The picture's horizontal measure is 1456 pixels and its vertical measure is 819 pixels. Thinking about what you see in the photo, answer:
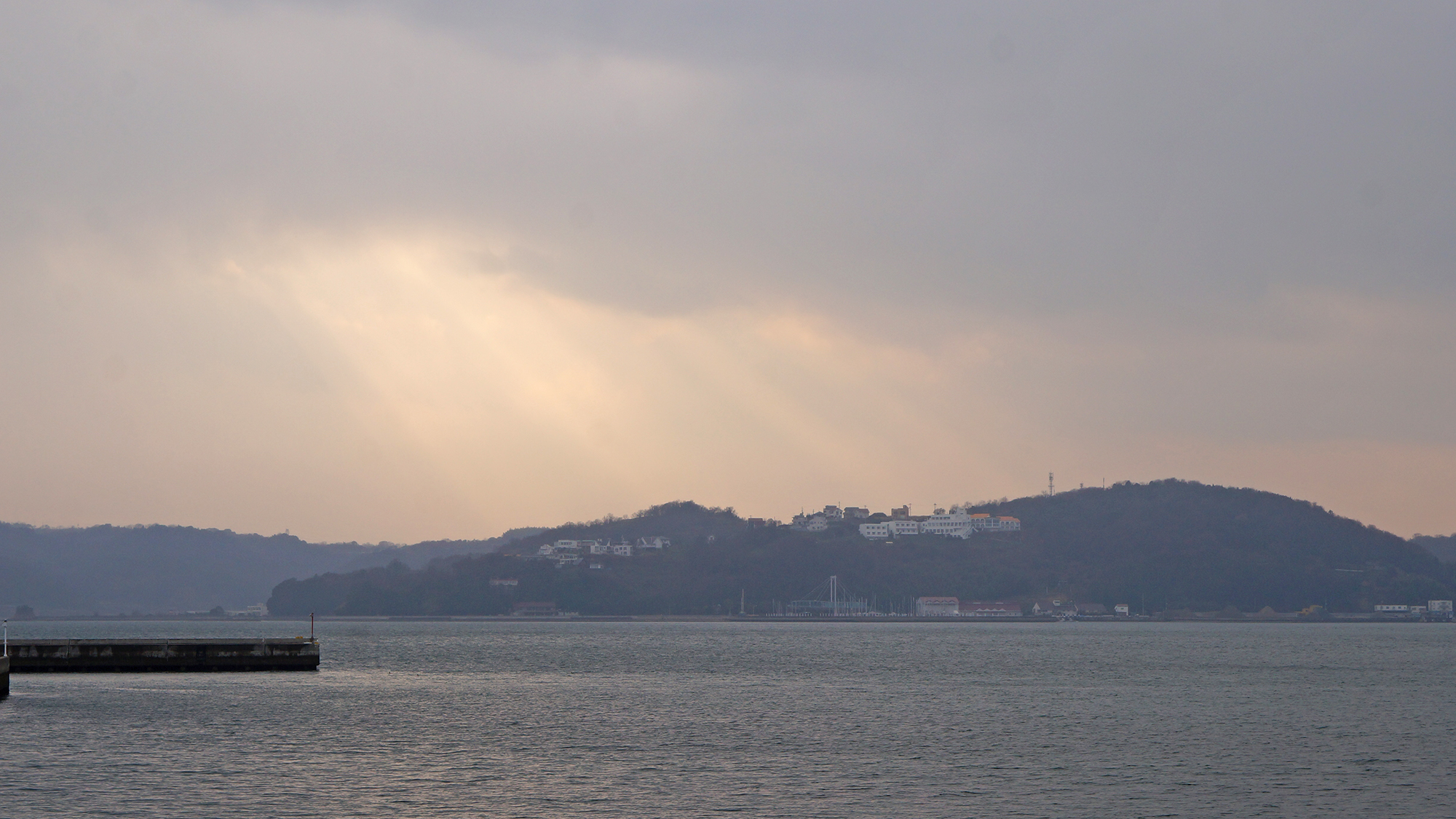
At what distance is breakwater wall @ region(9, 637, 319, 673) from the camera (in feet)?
331

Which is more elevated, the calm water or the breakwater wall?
the breakwater wall

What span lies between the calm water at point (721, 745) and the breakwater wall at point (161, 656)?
2.45 metres

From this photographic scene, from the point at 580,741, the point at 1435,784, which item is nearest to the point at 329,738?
the point at 580,741

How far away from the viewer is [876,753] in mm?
58875

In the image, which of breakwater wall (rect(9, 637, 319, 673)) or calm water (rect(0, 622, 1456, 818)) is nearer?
calm water (rect(0, 622, 1456, 818))

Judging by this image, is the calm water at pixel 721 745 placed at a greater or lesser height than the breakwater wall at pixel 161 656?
→ lesser

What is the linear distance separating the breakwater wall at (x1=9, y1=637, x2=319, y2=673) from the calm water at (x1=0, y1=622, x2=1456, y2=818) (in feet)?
8.05

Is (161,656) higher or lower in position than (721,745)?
higher

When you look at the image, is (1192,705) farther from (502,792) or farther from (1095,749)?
(502,792)

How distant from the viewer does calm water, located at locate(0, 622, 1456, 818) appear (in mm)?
45500

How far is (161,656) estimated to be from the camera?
104375mm

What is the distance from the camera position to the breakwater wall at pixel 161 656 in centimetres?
10094

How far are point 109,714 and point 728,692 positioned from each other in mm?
42470

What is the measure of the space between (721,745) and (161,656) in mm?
62201
